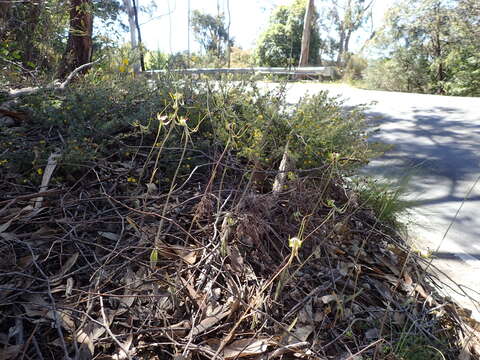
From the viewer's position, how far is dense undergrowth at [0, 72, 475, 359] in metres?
1.19

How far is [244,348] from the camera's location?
1173 millimetres

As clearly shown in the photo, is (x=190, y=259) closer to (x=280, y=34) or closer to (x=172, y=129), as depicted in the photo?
(x=172, y=129)

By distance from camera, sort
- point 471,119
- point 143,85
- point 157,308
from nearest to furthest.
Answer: point 157,308 < point 143,85 < point 471,119

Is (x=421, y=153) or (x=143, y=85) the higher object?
(x=143, y=85)

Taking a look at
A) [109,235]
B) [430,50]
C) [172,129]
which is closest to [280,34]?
[430,50]

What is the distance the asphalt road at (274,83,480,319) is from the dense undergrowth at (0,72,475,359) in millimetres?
361

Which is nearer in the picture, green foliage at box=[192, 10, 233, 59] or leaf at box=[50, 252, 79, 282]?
leaf at box=[50, 252, 79, 282]

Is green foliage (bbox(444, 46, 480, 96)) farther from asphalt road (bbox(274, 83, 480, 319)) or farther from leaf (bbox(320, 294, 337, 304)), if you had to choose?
leaf (bbox(320, 294, 337, 304))

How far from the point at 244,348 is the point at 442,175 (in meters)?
2.55

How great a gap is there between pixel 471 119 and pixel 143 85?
399cm

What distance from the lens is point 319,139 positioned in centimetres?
231

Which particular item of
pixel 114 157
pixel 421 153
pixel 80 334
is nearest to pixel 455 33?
pixel 421 153

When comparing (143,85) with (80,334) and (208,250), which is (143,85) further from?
(80,334)

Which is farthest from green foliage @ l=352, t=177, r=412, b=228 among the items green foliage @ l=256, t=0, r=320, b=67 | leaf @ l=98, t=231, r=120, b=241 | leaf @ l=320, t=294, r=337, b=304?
green foliage @ l=256, t=0, r=320, b=67
